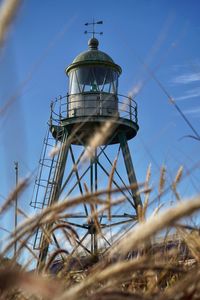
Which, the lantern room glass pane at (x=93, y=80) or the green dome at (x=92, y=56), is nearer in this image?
the lantern room glass pane at (x=93, y=80)

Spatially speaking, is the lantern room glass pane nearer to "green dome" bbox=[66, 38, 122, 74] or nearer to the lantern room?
the lantern room

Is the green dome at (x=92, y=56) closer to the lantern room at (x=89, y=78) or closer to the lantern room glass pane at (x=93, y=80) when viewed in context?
the lantern room at (x=89, y=78)

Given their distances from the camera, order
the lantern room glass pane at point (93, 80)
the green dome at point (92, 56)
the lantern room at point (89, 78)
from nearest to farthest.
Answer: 1. the lantern room at point (89, 78)
2. the lantern room glass pane at point (93, 80)
3. the green dome at point (92, 56)

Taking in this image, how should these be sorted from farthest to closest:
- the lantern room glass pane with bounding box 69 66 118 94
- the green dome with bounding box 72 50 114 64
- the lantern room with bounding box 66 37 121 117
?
the green dome with bounding box 72 50 114 64, the lantern room glass pane with bounding box 69 66 118 94, the lantern room with bounding box 66 37 121 117

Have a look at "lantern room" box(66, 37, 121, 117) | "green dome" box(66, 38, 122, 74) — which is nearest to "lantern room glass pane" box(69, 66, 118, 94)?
"lantern room" box(66, 37, 121, 117)

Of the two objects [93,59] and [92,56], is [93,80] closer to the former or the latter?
[93,59]

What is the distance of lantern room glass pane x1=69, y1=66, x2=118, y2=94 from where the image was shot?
15344mm

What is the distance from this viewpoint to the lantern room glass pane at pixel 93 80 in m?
15.3

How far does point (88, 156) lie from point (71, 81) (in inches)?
581

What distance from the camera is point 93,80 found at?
15445 millimetres

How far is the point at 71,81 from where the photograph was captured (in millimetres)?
15750

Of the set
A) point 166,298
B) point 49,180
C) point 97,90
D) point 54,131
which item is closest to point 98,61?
point 97,90

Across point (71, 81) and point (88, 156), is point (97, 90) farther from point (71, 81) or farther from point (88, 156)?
point (88, 156)

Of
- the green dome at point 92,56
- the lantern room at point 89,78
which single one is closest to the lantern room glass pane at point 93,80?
the lantern room at point 89,78
